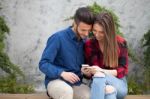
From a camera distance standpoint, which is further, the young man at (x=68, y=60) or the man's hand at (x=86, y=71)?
the man's hand at (x=86, y=71)

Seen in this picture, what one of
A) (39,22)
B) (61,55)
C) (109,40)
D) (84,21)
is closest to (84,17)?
(84,21)

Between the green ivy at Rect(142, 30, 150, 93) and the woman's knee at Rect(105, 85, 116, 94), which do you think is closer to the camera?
the woman's knee at Rect(105, 85, 116, 94)

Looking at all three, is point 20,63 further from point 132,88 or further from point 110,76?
point 110,76

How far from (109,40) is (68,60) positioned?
469 mm

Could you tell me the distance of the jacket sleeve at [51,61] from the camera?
186 inches

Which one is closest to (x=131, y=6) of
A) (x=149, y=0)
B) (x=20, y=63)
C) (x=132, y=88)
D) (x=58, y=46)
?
(x=149, y=0)

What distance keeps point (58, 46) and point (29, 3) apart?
79.7 inches

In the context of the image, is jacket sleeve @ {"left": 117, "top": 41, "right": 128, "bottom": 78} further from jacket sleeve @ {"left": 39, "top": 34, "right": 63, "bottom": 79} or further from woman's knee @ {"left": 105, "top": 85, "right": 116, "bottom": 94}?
jacket sleeve @ {"left": 39, "top": 34, "right": 63, "bottom": 79}

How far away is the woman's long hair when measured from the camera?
15.5 ft

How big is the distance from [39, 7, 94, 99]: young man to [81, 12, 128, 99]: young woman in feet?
0.32

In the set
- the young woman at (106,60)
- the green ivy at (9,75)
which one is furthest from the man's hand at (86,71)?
the green ivy at (9,75)

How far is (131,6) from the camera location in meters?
6.82

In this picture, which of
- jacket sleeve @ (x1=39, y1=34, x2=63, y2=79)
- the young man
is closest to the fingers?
the young man

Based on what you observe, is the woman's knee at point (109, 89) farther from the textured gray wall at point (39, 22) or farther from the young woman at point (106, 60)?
the textured gray wall at point (39, 22)
